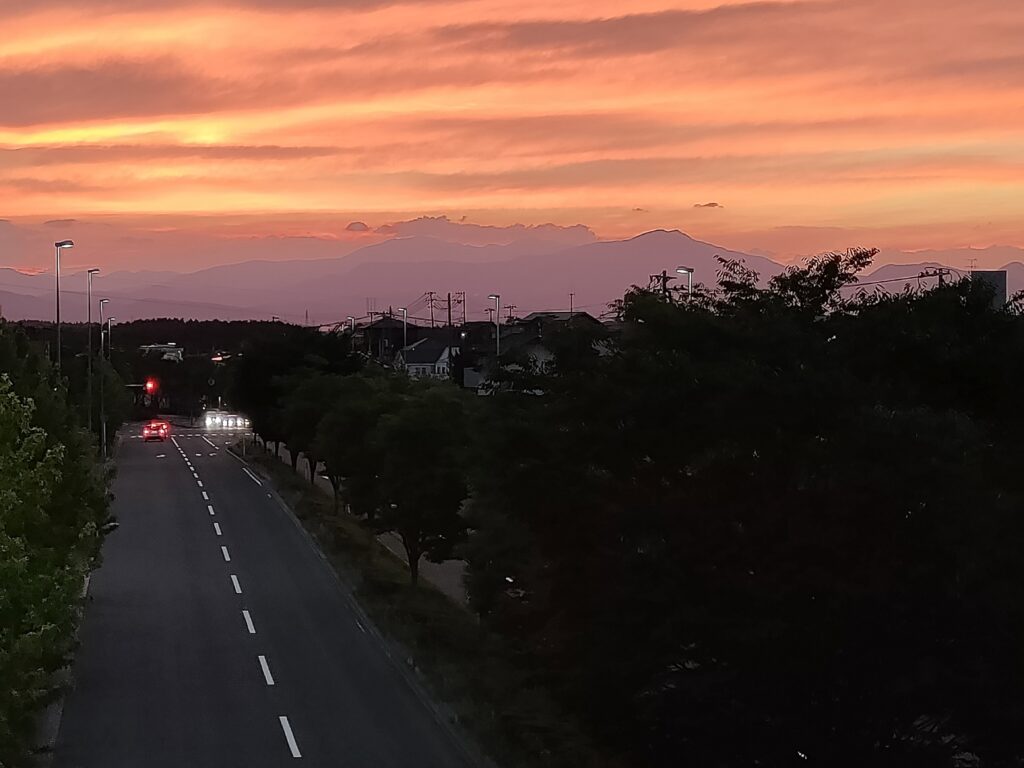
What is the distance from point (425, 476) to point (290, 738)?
Result: 13638 millimetres

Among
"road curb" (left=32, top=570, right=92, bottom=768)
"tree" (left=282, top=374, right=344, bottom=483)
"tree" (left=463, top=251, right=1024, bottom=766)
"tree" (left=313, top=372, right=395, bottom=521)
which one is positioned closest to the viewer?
"tree" (left=463, top=251, right=1024, bottom=766)

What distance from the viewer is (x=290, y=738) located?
72.6 ft

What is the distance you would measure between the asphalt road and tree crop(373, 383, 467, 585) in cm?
280

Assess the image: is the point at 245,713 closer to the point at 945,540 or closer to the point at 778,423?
the point at 778,423

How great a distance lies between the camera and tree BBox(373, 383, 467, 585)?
115ft

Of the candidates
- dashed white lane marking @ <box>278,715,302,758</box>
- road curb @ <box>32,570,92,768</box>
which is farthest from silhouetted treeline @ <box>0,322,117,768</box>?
dashed white lane marking @ <box>278,715,302,758</box>

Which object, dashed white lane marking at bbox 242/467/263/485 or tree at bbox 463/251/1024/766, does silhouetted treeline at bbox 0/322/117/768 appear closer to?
tree at bbox 463/251/1024/766

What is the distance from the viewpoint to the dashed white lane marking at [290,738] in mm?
21234

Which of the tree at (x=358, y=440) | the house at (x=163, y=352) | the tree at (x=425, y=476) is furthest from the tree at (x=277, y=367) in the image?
the house at (x=163, y=352)

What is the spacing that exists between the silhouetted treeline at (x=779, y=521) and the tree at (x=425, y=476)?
1397 centimetres

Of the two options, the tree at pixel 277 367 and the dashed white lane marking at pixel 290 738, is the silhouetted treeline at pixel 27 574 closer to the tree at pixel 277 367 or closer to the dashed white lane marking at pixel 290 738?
the dashed white lane marking at pixel 290 738

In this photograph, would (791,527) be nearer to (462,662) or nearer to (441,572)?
(462,662)

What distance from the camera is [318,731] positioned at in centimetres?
2256

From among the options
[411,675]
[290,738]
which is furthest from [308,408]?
[290,738]
